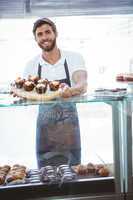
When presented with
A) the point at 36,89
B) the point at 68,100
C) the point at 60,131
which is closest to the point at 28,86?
the point at 36,89

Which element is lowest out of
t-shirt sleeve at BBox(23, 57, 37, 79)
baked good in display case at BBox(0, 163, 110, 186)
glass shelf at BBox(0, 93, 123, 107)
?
baked good in display case at BBox(0, 163, 110, 186)

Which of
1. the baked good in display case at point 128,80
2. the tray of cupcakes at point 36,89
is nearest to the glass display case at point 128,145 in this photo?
the baked good in display case at point 128,80

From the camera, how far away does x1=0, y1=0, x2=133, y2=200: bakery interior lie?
1.18 metres

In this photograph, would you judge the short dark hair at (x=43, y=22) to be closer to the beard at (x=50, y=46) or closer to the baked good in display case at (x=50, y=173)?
the beard at (x=50, y=46)

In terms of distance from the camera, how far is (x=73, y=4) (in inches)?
91.0

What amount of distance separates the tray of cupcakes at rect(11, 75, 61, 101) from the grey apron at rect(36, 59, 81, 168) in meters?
0.04

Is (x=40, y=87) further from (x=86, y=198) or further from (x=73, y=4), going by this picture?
(x=73, y=4)

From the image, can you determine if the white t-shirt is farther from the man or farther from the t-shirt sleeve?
the man

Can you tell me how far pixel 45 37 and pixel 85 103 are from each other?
110 centimetres

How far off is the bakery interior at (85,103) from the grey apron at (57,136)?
0.03 metres

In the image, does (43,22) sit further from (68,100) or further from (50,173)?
(50,173)

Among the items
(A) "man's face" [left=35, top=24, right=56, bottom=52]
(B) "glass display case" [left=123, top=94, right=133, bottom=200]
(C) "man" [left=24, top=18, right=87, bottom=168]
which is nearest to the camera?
(B) "glass display case" [left=123, top=94, right=133, bottom=200]

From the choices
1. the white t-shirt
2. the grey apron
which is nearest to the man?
the grey apron

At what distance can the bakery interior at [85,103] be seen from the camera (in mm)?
1180
